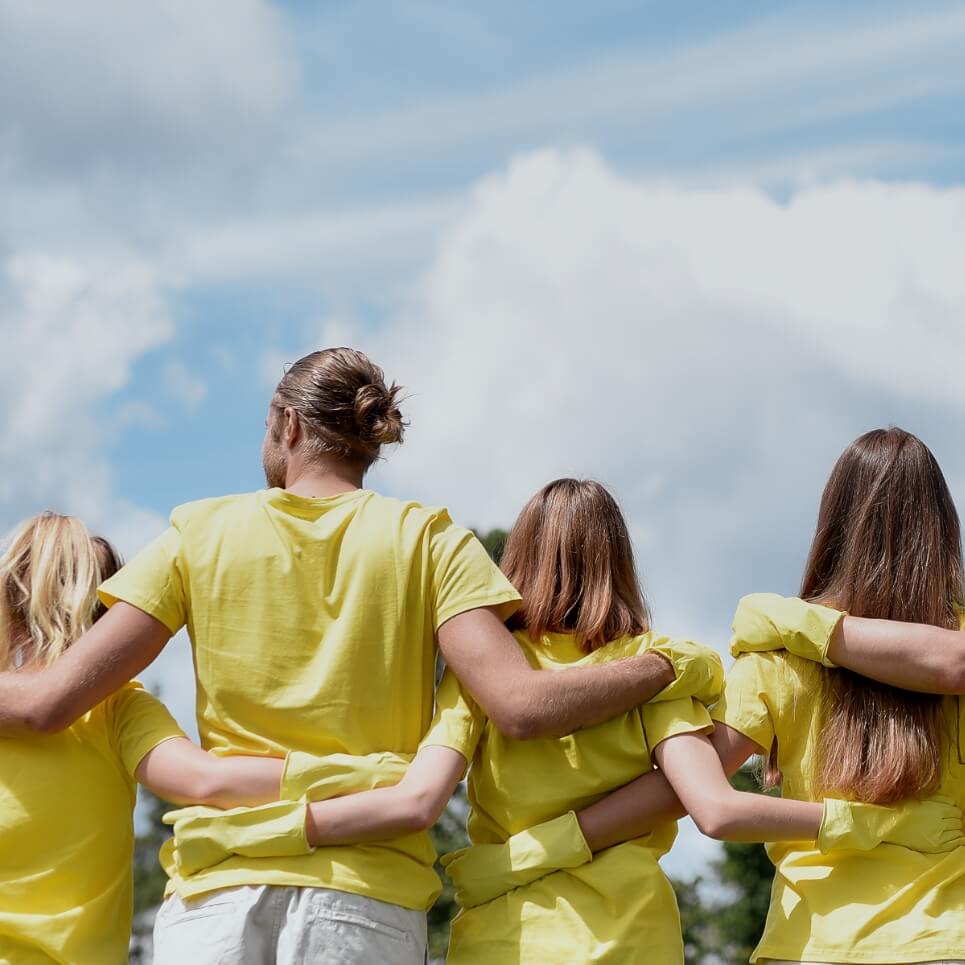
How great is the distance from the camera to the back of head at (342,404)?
12.7ft

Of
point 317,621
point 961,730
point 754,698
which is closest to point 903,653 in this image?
point 961,730

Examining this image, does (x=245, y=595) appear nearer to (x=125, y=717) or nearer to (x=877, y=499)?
(x=125, y=717)

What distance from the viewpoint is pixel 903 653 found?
379 centimetres

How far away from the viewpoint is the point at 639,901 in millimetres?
3643

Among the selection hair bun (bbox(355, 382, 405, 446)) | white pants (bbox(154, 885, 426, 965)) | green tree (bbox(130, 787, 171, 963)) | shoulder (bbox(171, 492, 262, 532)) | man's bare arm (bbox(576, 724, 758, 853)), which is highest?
hair bun (bbox(355, 382, 405, 446))

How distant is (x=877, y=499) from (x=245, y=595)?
1.70 metres

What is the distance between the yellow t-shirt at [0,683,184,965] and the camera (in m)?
3.80

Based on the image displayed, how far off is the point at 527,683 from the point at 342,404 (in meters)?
0.89

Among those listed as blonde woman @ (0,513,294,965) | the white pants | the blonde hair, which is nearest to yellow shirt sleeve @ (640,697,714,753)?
the white pants

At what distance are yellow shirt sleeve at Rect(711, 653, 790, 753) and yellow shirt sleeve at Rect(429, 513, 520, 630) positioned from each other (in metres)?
0.64

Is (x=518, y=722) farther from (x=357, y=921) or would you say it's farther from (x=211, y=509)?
(x=211, y=509)

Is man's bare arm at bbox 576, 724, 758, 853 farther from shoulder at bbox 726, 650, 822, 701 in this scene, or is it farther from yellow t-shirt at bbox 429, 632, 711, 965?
shoulder at bbox 726, 650, 822, 701

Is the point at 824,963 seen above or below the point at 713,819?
below

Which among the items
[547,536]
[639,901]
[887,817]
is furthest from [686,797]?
[547,536]
